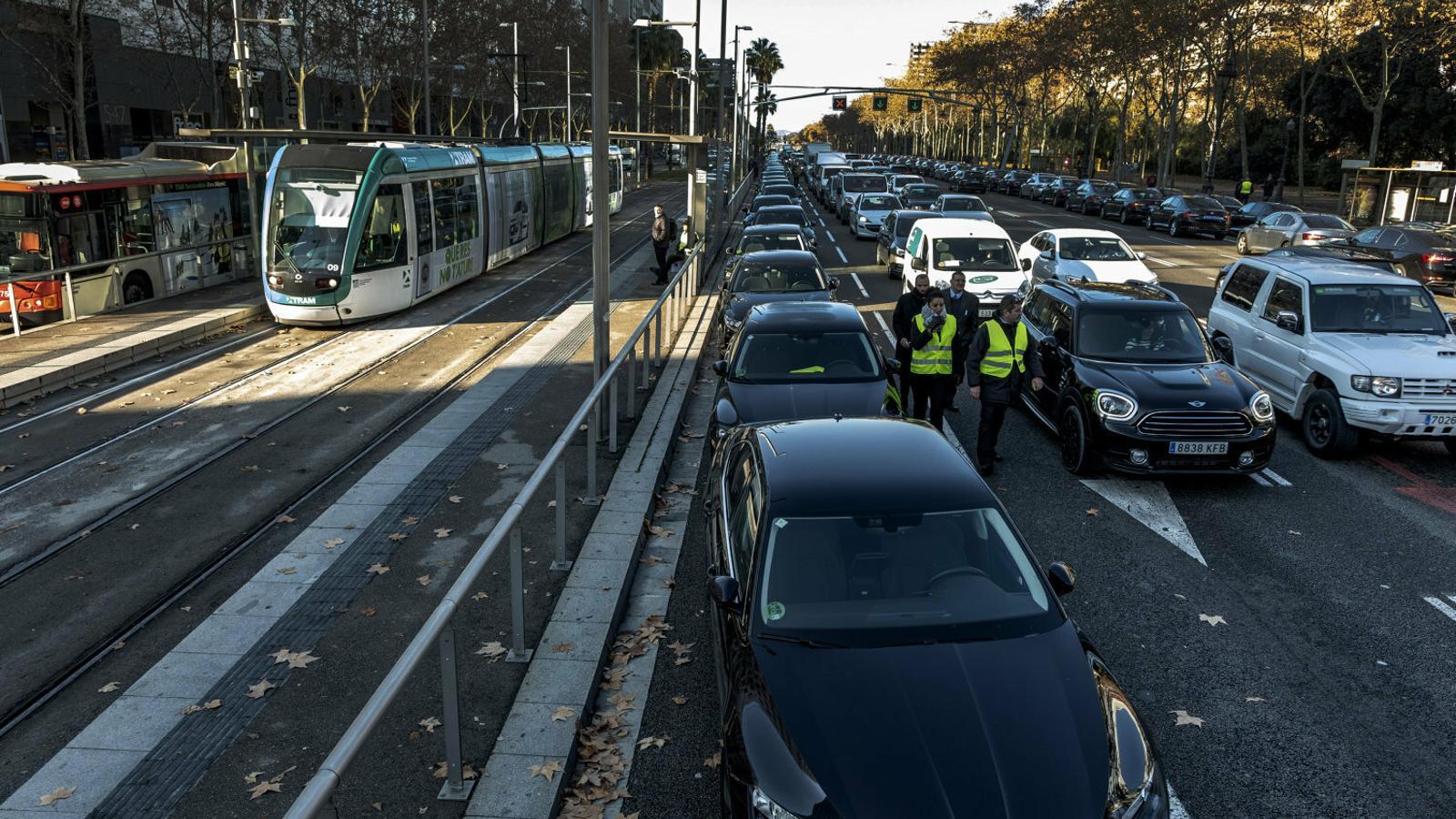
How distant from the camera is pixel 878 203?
35156mm

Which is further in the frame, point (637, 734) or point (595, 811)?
point (637, 734)

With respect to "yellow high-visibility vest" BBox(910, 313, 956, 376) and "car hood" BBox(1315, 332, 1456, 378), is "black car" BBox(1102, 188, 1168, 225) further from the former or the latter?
"yellow high-visibility vest" BBox(910, 313, 956, 376)

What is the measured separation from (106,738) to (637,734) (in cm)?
287

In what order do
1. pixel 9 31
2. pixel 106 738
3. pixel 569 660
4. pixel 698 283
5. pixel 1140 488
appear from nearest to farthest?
1. pixel 106 738
2. pixel 569 660
3. pixel 1140 488
4. pixel 698 283
5. pixel 9 31

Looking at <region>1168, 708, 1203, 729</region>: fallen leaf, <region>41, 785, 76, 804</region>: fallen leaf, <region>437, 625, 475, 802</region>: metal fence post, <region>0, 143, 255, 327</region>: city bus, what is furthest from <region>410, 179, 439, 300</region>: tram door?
<region>1168, 708, 1203, 729</region>: fallen leaf

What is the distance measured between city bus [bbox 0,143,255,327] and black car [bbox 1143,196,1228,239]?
3051cm

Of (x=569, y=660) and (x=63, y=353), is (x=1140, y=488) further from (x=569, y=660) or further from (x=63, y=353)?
(x=63, y=353)

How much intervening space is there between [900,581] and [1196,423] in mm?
5801

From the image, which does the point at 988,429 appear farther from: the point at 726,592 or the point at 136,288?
the point at 136,288

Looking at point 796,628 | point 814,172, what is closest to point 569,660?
point 796,628

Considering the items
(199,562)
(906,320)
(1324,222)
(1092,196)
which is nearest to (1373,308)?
(906,320)

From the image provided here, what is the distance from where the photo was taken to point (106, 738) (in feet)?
18.6

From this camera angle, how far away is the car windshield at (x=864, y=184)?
41534 mm

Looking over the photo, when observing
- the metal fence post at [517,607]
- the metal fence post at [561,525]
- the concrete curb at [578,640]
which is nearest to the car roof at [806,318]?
the concrete curb at [578,640]
